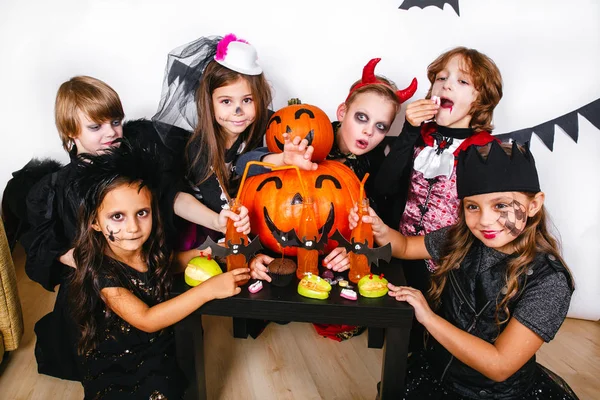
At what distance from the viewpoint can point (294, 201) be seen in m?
1.53

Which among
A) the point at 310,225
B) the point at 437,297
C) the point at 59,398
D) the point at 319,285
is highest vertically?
the point at 310,225

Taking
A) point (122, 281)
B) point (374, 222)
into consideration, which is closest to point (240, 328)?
point (122, 281)

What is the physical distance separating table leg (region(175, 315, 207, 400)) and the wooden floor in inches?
12.4

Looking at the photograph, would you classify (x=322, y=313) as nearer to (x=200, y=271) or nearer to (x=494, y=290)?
(x=200, y=271)

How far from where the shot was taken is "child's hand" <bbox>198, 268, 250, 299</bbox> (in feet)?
4.42

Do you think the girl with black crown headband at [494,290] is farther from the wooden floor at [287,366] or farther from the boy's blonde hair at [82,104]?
→ the boy's blonde hair at [82,104]

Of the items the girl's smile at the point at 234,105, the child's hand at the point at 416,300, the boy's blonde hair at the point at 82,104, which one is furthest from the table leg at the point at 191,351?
the boy's blonde hair at the point at 82,104

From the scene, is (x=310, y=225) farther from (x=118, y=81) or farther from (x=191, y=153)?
(x=118, y=81)

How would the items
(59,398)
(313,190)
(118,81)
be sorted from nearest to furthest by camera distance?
1. (313,190)
2. (59,398)
3. (118,81)

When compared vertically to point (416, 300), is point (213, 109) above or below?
above

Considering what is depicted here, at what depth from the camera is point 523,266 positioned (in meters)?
1.42

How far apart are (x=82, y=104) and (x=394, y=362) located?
1.49 meters

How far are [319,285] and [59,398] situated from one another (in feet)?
4.03

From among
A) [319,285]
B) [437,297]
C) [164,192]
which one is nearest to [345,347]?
[437,297]
